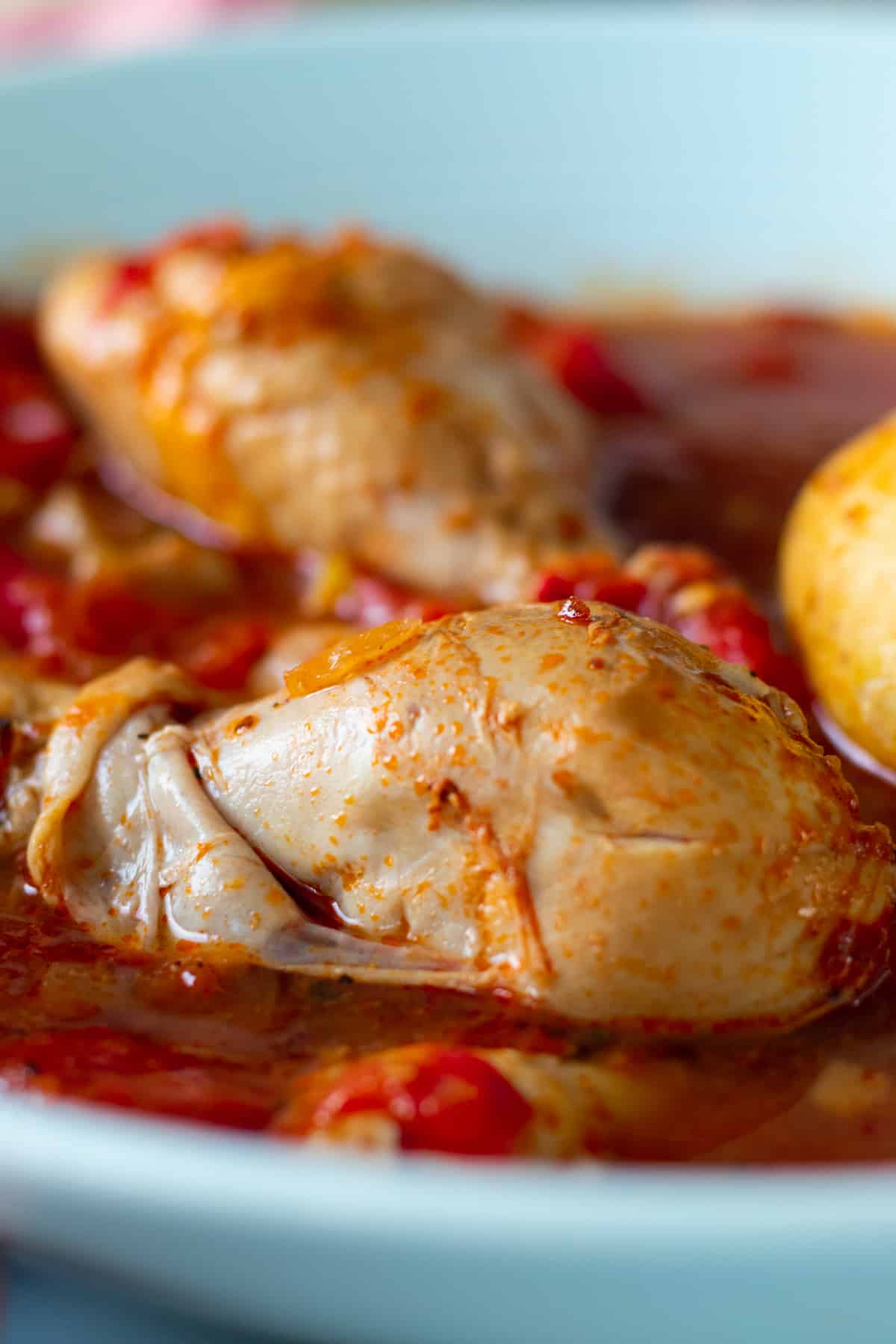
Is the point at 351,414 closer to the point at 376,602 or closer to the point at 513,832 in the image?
the point at 376,602

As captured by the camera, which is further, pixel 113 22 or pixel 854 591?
pixel 113 22

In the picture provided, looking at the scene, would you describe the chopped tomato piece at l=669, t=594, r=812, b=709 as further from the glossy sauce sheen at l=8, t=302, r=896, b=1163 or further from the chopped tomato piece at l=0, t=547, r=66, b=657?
the chopped tomato piece at l=0, t=547, r=66, b=657

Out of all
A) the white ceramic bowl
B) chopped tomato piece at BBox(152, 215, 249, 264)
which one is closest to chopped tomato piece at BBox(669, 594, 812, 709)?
chopped tomato piece at BBox(152, 215, 249, 264)

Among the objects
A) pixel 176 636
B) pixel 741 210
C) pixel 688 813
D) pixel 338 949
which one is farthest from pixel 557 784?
pixel 741 210

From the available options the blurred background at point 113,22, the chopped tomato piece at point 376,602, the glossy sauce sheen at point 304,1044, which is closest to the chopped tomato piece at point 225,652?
the chopped tomato piece at point 376,602

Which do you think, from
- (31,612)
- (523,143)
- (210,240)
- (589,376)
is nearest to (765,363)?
(589,376)
